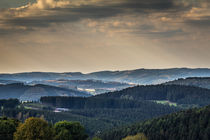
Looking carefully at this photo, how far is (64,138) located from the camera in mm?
199250

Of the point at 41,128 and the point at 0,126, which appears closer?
the point at 41,128

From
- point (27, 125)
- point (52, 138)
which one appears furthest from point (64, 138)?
point (27, 125)

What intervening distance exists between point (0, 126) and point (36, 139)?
1208 inches

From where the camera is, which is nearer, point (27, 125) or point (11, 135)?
point (27, 125)

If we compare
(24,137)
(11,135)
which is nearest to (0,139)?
(11,135)

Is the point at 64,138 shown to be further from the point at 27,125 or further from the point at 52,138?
the point at 27,125

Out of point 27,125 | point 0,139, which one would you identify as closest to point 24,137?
point 27,125

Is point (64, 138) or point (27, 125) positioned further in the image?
point (64, 138)

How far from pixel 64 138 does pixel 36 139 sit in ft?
87.1

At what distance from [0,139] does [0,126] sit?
21.7ft

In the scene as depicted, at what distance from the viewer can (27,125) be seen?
176 metres

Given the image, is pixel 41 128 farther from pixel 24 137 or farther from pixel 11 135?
pixel 11 135

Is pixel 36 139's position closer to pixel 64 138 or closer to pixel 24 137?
pixel 24 137

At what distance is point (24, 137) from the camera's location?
17525 centimetres
